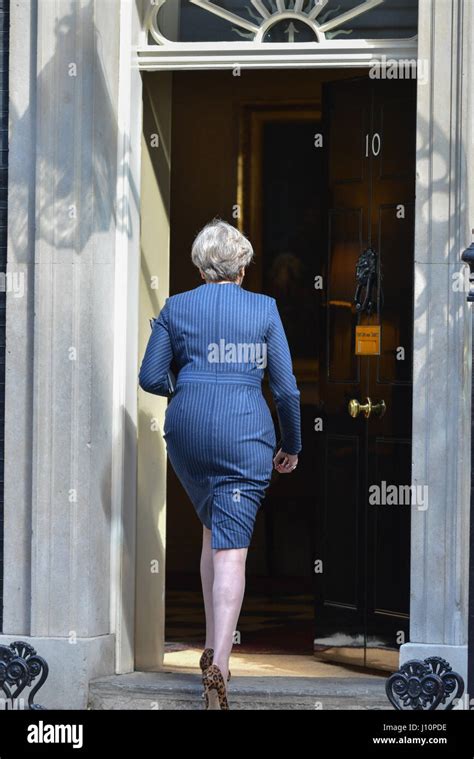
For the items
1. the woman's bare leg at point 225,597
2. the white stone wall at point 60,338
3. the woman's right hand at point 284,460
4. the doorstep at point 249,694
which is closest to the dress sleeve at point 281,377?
the woman's right hand at point 284,460

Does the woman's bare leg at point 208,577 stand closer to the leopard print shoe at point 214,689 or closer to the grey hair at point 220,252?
the leopard print shoe at point 214,689

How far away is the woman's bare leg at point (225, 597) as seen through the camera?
19.6 ft

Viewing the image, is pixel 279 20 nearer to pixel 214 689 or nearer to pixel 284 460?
pixel 284 460

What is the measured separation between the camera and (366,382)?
7387 millimetres

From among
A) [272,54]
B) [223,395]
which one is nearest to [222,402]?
[223,395]

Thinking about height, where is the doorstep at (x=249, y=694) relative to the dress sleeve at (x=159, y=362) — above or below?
below

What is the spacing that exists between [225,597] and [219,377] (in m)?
0.83

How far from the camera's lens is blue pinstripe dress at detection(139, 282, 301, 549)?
6.05 metres

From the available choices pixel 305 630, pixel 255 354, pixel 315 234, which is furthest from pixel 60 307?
pixel 315 234

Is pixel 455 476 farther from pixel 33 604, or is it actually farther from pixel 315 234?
pixel 315 234

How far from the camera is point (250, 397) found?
20.1 feet

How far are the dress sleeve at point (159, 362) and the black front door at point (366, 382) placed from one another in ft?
4.67

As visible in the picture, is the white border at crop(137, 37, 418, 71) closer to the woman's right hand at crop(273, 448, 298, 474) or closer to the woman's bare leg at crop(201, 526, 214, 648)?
the woman's right hand at crop(273, 448, 298, 474)
